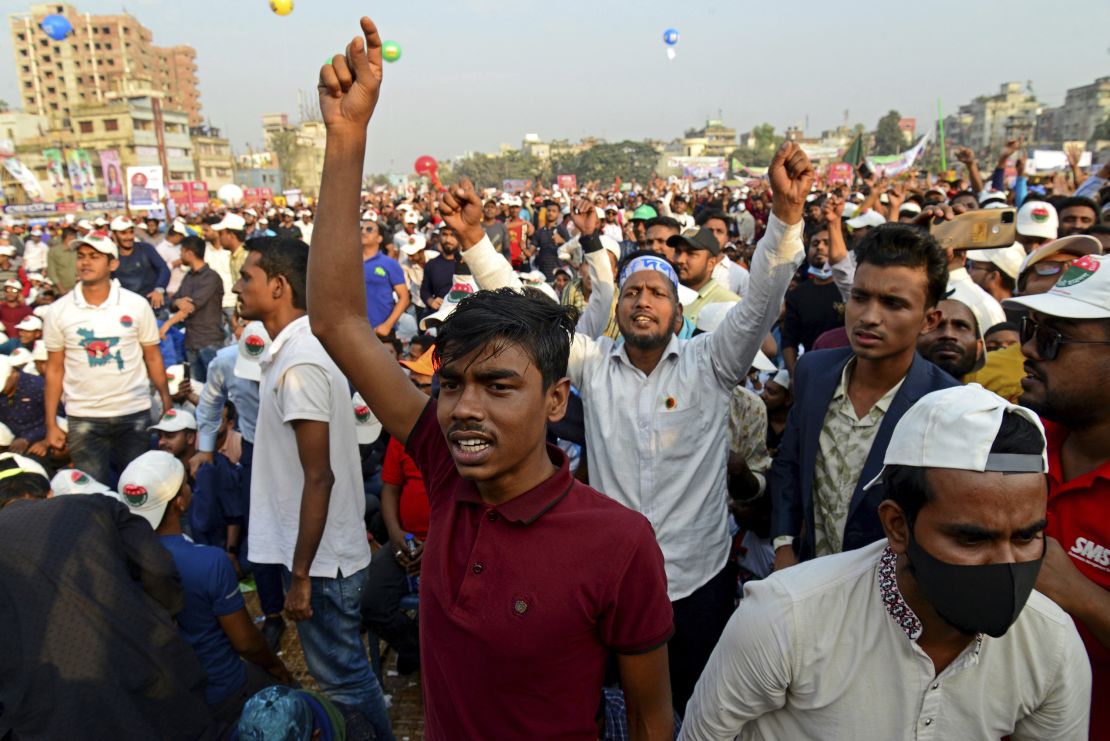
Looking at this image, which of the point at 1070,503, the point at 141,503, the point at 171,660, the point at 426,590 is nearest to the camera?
the point at 426,590

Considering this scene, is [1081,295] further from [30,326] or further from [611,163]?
[611,163]

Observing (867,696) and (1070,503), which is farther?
(1070,503)

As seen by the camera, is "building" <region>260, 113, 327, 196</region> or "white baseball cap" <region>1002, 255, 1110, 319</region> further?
"building" <region>260, 113, 327, 196</region>

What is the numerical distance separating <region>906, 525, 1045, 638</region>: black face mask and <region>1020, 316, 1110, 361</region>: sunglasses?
0.81 meters

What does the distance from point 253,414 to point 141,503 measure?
3.87 ft

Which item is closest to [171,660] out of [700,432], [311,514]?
[311,514]

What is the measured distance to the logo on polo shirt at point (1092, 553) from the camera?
175cm

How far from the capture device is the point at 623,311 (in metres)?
2.78

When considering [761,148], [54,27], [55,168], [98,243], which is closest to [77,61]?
[55,168]

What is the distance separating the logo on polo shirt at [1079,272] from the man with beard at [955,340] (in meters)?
1.06

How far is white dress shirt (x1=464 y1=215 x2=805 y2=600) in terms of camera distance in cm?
265

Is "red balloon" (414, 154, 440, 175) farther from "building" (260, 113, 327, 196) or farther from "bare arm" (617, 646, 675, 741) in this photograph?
"building" (260, 113, 327, 196)

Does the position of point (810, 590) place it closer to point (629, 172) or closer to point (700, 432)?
point (700, 432)

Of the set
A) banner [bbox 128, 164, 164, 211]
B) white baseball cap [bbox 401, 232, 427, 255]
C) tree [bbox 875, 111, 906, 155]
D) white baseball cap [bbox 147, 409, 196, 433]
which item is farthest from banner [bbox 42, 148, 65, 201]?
tree [bbox 875, 111, 906, 155]
